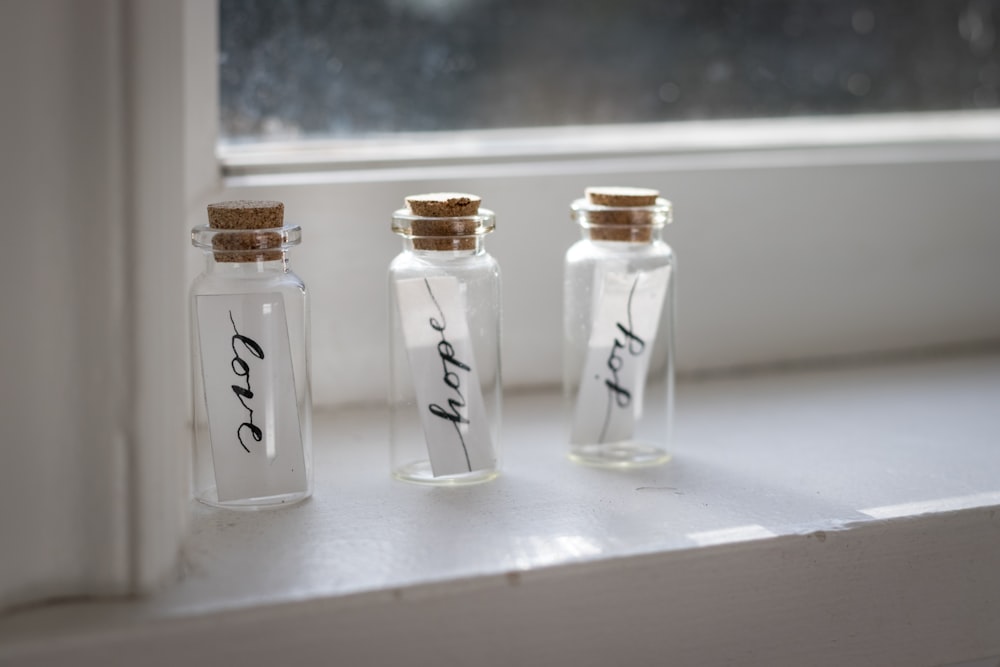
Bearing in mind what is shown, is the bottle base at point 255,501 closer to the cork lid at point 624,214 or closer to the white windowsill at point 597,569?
the white windowsill at point 597,569

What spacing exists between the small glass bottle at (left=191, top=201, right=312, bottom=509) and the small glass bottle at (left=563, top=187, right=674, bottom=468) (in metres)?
0.23

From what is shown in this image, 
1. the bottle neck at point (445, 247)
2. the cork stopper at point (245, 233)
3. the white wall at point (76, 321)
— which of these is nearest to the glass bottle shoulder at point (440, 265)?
the bottle neck at point (445, 247)

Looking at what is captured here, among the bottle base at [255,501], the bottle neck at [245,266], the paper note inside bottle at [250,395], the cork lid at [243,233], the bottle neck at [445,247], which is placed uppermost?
the cork lid at [243,233]

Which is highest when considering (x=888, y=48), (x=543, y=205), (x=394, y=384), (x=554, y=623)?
(x=888, y=48)

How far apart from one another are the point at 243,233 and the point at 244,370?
9 cm

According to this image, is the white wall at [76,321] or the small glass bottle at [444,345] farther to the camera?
the small glass bottle at [444,345]

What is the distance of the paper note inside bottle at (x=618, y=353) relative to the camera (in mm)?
864

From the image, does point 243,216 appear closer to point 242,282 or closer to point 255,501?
point 242,282

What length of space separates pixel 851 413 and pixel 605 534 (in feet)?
1.37

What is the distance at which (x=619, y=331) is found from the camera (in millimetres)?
865

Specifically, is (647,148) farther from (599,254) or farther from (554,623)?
(554,623)

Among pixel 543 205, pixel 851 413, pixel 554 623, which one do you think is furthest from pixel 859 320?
pixel 554 623

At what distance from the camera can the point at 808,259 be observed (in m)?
1.19

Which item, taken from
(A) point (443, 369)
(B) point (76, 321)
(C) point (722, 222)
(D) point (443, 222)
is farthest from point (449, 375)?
(C) point (722, 222)
